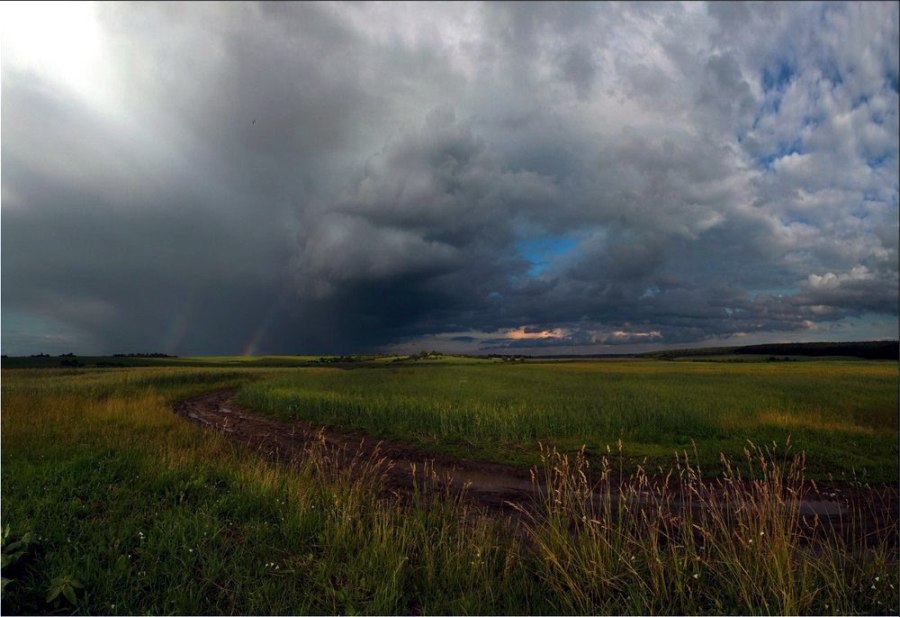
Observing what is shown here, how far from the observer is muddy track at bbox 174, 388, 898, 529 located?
10.2 meters

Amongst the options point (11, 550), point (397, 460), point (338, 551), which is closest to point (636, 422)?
point (397, 460)

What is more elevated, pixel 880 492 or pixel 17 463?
pixel 17 463

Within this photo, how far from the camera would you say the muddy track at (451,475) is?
33.6ft

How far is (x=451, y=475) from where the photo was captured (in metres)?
13.0

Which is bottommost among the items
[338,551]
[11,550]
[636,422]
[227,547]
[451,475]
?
[451,475]

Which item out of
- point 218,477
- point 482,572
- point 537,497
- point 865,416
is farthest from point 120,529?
point 865,416

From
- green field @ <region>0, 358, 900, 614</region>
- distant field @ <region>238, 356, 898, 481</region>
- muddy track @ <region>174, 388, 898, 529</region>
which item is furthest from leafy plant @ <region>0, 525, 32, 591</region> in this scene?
distant field @ <region>238, 356, 898, 481</region>

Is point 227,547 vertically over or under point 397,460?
over

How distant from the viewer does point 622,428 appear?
59.9 ft

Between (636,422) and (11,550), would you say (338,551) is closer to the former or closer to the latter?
(11,550)

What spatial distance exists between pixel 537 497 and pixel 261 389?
92.1 ft

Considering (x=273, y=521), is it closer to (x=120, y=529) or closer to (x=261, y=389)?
(x=120, y=529)

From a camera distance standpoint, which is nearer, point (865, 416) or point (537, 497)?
point (537, 497)

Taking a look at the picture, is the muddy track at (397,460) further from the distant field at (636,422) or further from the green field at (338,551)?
the distant field at (636,422)
